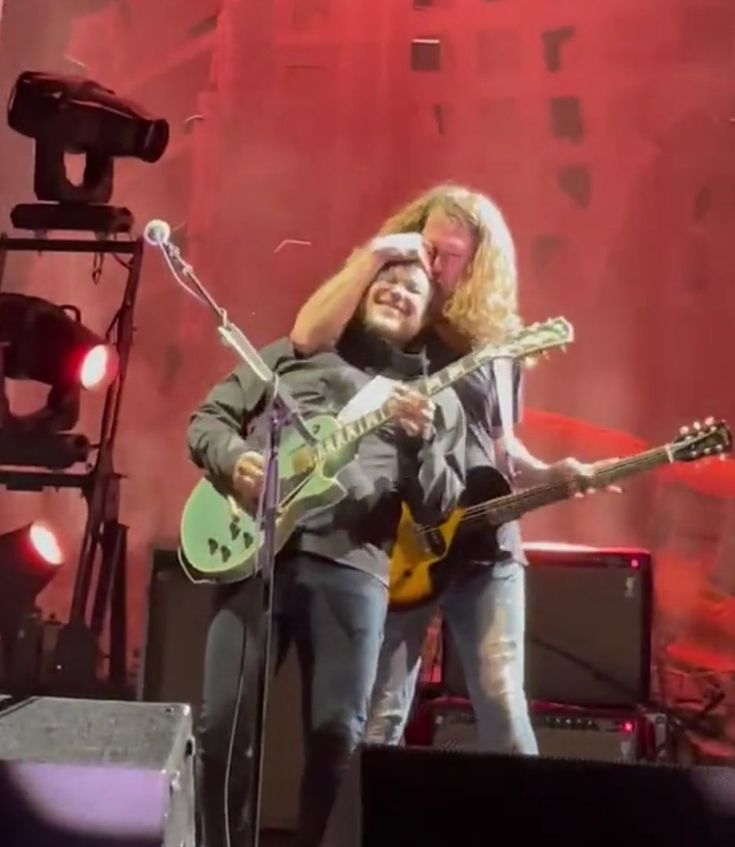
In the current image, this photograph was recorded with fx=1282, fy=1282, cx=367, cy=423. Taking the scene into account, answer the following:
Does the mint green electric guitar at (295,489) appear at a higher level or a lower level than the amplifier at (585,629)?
higher

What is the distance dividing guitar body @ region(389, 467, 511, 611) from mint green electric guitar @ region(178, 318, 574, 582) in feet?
0.46

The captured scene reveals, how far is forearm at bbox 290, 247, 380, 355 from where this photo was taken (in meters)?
2.39

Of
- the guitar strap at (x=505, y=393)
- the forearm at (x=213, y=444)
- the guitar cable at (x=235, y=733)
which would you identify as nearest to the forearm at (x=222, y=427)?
the forearm at (x=213, y=444)

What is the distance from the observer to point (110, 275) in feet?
8.14

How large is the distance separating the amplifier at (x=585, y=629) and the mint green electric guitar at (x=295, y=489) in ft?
1.14

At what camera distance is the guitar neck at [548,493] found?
7.58 feet

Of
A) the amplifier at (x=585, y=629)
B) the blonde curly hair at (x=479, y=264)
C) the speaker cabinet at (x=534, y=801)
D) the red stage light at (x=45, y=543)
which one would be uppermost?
the blonde curly hair at (x=479, y=264)

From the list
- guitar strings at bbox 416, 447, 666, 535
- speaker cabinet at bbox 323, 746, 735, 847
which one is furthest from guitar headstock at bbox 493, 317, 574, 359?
speaker cabinet at bbox 323, 746, 735, 847

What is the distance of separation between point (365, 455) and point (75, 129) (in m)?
0.83

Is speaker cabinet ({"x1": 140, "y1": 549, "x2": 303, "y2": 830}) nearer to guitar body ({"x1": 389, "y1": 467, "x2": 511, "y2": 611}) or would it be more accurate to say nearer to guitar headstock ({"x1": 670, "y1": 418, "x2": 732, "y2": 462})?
guitar body ({"x1": 389, "y1": 467, "x2": 511, "y2": 611})

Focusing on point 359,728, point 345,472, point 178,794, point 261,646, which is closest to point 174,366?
point 345,472

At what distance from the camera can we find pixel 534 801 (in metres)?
1.97

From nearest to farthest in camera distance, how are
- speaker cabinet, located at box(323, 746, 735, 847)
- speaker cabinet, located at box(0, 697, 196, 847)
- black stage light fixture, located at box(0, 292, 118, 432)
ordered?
speaker cabinet, located at box(0, 697, 196, 847) → speaker cabinet, located at box(323, 746, 735, 847) → black stage light fixture, located at box(0, 292, 118, 432)

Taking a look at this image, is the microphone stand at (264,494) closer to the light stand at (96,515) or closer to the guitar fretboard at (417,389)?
the guitar fretboard at (417,389)
